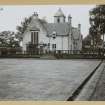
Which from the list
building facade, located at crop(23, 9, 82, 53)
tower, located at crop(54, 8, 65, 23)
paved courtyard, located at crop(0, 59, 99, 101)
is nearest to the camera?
paved courtyard, located at crop(0, 59, 99, 101)

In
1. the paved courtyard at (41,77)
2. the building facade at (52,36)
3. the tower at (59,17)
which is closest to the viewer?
the paved courtyard at (41,77)

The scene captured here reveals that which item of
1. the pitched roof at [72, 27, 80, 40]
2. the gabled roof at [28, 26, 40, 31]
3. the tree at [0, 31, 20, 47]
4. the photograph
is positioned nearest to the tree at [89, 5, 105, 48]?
the photograph

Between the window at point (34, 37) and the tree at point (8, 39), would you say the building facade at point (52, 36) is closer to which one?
the window at point (34, 37)

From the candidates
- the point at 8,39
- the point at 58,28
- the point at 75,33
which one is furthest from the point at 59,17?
the point at 8,39

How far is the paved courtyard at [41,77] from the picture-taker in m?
7.99

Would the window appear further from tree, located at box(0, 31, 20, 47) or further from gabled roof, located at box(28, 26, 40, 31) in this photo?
tree, located at box(0, 31, 20, 47)

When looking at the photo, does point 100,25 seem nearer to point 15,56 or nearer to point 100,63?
point 100,63

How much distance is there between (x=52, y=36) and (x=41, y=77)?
544mm

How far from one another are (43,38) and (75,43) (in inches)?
15.7

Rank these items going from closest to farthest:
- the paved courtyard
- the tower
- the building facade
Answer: the paved courtyard → the tower → the building facade

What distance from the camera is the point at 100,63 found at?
8289 mm

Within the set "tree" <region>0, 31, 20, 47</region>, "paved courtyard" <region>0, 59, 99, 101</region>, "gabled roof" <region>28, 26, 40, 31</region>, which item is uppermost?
"gabled roof" <region>28, 26, 40, 31</region>

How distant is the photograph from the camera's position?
26.3 feet

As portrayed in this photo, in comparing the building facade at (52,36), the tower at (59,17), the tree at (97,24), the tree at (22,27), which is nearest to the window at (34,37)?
the building facade at (52,36)
